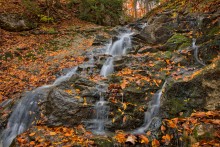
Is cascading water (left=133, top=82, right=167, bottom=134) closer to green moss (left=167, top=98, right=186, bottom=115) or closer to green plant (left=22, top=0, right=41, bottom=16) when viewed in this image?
green moss (left=167, top=98, right=186, bottom=115)

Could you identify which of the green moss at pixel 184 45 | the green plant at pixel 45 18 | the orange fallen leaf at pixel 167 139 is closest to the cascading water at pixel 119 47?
the green moss at pixel 184 45

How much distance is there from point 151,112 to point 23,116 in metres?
4.05

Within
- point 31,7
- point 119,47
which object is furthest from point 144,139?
point 31,7

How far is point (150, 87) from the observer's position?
245 inches

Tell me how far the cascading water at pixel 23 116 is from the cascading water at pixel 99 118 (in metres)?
1.85

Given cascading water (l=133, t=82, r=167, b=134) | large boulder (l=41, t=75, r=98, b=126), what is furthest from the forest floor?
cascading water (l=133, t=82, r=167, b=134)

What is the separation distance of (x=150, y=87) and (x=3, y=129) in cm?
482

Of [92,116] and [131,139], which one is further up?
[92,116]

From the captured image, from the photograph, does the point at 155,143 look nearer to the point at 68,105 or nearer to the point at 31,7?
the point at 68,105

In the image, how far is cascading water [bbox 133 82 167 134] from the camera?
5.24 m

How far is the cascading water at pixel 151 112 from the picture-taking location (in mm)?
5243

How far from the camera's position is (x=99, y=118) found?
18.9ft

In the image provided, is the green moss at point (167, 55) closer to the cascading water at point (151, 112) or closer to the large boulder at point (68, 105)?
the cascading water at point (151, 112)

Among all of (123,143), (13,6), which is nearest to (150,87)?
(123,143)
